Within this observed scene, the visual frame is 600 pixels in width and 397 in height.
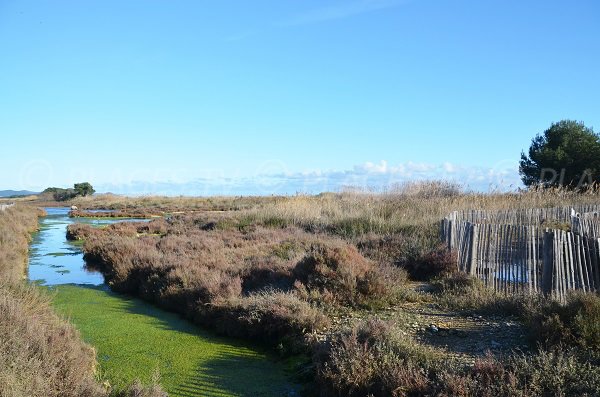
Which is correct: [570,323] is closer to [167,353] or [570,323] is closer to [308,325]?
[308,325]

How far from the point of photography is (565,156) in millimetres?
31219

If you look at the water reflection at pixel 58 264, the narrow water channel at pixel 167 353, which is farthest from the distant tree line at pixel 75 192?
the narrow water channel at pixel 167 353

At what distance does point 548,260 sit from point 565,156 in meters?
25.9

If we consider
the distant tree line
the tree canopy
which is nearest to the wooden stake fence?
the tree canopy

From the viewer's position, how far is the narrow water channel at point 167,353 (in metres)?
6.51

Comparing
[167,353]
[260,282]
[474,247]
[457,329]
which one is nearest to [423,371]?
[457,329]

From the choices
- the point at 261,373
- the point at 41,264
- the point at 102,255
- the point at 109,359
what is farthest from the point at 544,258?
the point at 41,264

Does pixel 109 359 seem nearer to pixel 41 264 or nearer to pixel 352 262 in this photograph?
pixel 352 262

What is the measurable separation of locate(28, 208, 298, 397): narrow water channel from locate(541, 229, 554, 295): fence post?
4925 mm

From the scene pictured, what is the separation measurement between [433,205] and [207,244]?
837 centimetres

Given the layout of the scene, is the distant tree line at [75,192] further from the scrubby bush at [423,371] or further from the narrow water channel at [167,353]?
the scrubby bush at [423,371]

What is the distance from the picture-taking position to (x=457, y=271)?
1048 centimetres

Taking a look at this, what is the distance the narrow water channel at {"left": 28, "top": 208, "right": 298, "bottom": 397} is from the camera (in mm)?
6508

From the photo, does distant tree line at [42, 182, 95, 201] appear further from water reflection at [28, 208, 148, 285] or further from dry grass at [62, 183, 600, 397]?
dry grass at [62, 183, 600, 397]
